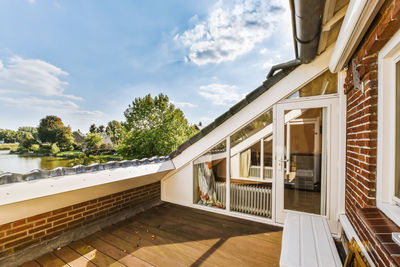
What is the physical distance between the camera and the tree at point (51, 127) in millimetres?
23909

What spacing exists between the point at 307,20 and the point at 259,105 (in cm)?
158

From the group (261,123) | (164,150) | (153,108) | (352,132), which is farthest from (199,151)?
(153,108)

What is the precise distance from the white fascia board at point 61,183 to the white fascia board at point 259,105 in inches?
38.0

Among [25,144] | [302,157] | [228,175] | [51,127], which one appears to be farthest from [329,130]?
[51,127]

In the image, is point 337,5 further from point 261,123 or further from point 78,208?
point 78,208

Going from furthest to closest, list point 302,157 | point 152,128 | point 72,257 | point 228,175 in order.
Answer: point 152,128
point 228,175
point 302,157
point 72,257

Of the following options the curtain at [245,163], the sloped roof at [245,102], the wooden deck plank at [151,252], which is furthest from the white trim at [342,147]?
the wooden deck plank at [151,252]

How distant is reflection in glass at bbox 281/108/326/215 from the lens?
2539mm

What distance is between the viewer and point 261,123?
115 inches

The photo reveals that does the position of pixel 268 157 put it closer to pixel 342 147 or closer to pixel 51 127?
pixel 342 147

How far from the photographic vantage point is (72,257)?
6.93 feet

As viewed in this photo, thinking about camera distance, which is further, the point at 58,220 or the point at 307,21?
the point at 58,220

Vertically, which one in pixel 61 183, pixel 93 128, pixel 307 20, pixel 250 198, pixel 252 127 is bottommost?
pixel 250 198

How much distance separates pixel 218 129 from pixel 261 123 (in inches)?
29.3
